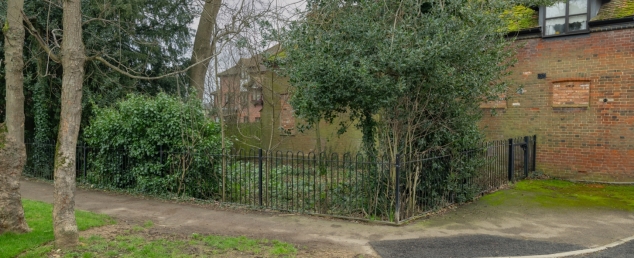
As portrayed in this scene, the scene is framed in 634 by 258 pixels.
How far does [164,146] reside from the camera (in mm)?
10422

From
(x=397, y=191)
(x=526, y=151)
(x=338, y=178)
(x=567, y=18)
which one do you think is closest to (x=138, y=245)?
(x=338, y=178)

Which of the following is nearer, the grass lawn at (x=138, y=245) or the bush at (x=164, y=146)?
the grass lawn at (x=138, y=245)

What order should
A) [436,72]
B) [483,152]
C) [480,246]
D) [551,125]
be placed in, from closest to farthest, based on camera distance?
[480,246]
[436,72]
[483,152]
[551,125]

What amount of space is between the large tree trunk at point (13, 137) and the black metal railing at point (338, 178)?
3.58 m

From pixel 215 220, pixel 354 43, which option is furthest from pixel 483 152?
pixel 215 220

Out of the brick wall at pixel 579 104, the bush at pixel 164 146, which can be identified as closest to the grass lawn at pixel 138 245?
the bush at pixel 164 146

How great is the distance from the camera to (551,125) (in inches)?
510

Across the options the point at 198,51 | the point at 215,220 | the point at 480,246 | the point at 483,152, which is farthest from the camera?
the point at 198,51

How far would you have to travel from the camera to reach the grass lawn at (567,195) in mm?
9578

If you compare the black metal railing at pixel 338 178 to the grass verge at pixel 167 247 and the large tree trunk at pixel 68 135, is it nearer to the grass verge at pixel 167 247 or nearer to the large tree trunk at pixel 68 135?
the grass verge at pixel 167 247

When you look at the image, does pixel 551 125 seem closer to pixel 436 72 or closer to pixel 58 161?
pixel 436 72

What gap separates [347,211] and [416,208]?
1.30m

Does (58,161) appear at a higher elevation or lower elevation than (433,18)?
lower

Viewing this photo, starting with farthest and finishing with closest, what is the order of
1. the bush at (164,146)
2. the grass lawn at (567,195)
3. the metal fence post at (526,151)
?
the metal fence post at (526,151) → the bush at (164,146) → the grass lawn at (567,195)
